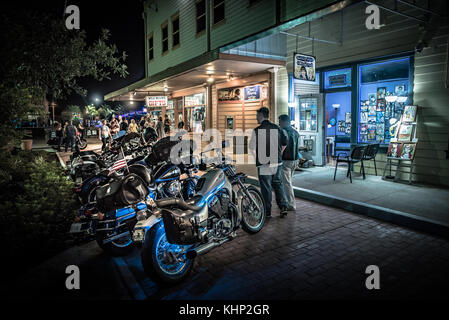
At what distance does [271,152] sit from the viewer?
6.21 meters

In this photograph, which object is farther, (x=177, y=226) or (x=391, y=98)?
(x=391, y=98)

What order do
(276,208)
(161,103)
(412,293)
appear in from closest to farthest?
(412,293)
(276,208)
(161,103)

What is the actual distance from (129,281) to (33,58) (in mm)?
4221

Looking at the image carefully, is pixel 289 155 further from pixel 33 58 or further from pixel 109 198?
pixel 33 58

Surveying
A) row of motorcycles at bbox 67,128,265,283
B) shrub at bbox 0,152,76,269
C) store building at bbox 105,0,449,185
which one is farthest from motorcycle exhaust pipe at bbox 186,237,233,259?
store building at bbox 105,0,449,185

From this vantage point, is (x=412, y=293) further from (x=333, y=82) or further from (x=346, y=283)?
(x=333, y=82)

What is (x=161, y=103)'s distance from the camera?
783 inches

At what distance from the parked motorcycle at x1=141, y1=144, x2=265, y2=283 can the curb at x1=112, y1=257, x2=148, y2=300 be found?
→ 0.86 feet

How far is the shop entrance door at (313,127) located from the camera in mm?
11477

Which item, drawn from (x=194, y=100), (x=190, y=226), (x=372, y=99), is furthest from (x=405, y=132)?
(x=194, y=100)

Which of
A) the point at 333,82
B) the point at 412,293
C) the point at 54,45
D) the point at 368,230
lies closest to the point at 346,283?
the point at 412,293

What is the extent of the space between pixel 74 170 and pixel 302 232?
6.43 metres

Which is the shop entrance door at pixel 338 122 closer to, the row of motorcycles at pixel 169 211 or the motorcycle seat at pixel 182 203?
the row of motorcycles at pixel 169 211

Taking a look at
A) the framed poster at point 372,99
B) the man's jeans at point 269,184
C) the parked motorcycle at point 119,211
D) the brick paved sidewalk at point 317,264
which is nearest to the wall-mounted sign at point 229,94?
the framed poster at point 372,99
